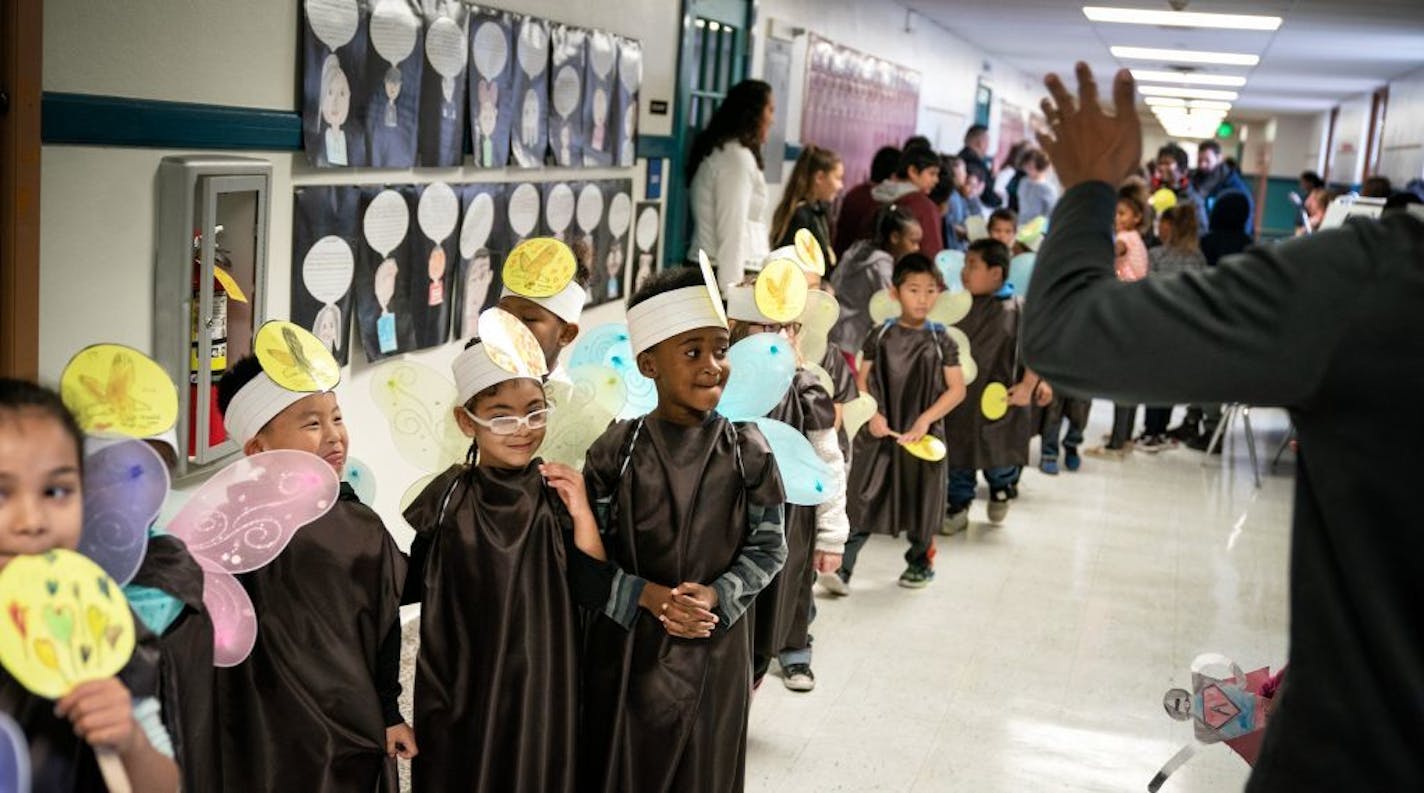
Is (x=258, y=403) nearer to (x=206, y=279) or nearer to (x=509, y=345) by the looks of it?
(x=509, y=345)

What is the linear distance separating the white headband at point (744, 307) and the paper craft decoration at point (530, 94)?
1692mm

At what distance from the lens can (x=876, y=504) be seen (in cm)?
516

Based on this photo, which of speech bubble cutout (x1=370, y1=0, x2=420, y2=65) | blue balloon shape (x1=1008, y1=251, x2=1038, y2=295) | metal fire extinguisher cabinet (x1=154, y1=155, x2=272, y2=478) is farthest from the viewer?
blue balloon shape (x1=1008, y1=251, x2=1038, y2=295)

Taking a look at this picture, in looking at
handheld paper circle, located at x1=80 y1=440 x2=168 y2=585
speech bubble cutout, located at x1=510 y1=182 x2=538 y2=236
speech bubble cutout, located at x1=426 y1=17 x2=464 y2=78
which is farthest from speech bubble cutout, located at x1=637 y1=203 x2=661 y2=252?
handheld paper circle, located at x1=80 y1=440 x2=168 y2=585

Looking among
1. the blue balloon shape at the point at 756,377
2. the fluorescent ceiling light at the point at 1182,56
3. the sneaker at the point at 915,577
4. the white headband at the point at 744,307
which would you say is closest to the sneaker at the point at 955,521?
the sneaker at the point at 915,577

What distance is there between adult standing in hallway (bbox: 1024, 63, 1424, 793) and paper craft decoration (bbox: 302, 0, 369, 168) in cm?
271

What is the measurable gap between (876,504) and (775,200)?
3.97m

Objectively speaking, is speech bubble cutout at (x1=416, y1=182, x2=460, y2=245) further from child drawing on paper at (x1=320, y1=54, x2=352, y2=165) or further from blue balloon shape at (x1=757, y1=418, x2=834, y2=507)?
blue balloon shape at (x1=757, y1=418, x2=834, y2=507)

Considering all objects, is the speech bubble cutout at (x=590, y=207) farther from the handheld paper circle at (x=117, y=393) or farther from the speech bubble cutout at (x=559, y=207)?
the handheld paper circle at (x=117, y=393)

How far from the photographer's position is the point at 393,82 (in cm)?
411

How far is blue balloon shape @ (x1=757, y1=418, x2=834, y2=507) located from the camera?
3.00m

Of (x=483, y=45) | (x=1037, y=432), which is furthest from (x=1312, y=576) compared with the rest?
(x=1037, y=432)

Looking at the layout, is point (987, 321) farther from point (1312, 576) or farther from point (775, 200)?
point (1312, 576)

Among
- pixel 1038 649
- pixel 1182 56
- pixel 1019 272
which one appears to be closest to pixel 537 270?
pixel 1038 649
